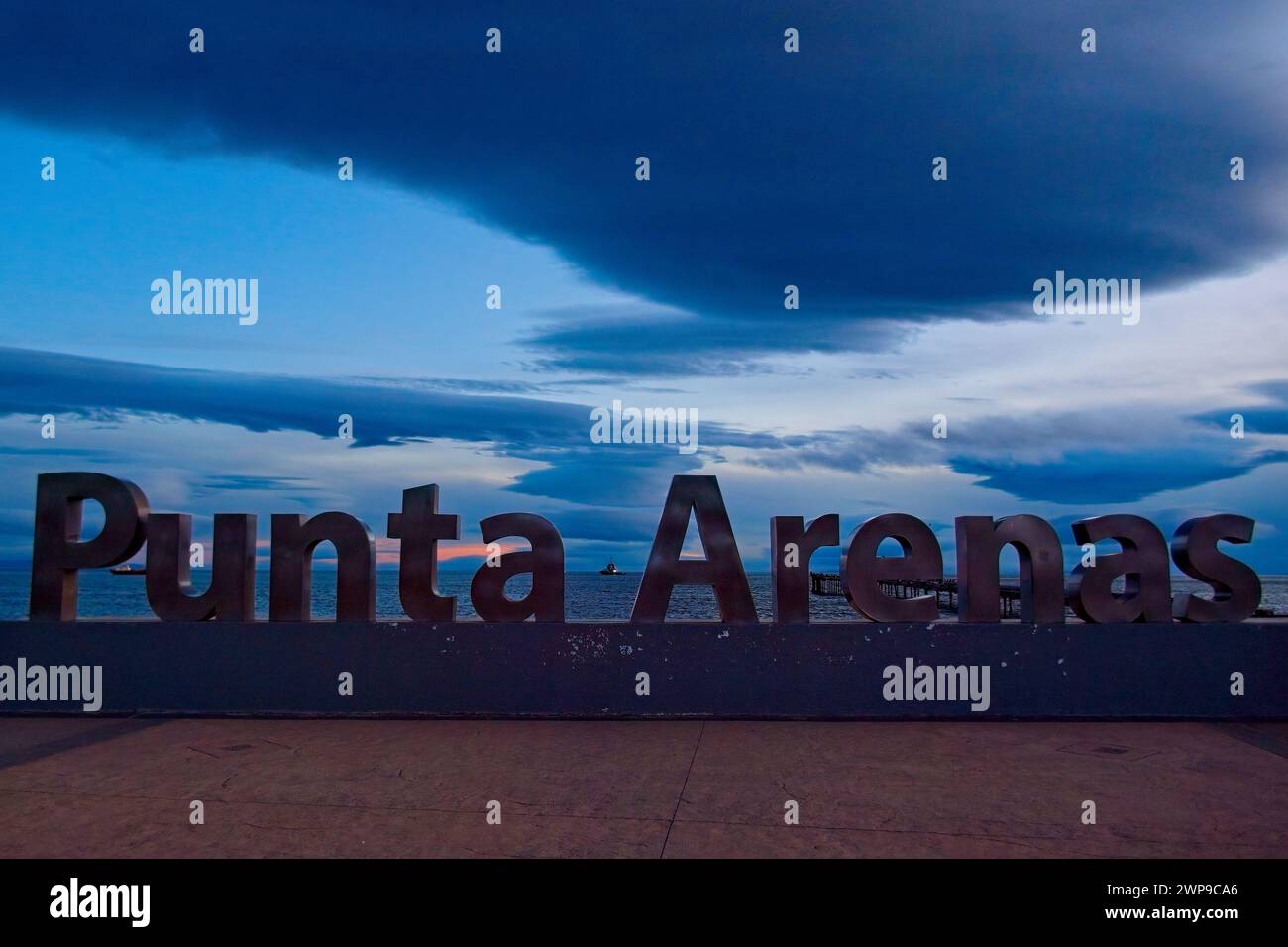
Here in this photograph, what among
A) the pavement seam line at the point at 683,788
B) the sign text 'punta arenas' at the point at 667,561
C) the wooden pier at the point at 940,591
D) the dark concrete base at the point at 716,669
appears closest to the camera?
the pavement seam line at the point at 683,788

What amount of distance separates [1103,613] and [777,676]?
141 inches

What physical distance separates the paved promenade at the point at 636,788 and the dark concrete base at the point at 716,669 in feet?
0.94

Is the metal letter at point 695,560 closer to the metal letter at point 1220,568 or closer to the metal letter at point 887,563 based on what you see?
the metal letter at point 887,563

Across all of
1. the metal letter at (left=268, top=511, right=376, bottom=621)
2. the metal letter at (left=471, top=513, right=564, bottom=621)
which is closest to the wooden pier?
the metal letter at (left=471, top=513, right=564, bottom=621)

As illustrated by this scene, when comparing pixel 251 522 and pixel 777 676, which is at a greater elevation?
pixel 251 522

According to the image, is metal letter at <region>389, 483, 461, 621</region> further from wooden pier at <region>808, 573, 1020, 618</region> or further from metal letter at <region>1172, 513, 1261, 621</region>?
wooden pier at <region>808, 573, 1020, 618</region>

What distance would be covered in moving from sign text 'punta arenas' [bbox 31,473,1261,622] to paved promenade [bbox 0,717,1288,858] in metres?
1.22

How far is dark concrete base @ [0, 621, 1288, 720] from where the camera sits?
885 cm

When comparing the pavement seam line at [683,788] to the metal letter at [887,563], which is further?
the metal letter at [887,563]

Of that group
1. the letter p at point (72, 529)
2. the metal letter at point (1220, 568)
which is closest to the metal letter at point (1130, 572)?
the metal letter at point (1220, 568)

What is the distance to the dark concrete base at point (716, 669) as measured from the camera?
29.0 ft
